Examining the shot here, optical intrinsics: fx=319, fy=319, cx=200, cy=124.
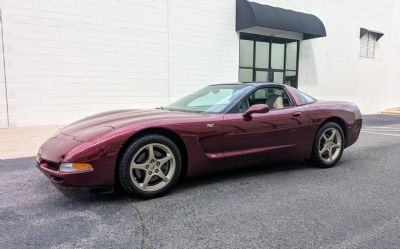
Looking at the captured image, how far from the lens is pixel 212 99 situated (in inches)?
167

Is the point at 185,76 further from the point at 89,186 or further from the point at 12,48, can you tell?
the point at 89,186

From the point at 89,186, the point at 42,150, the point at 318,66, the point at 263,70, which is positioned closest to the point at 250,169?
the point at 89,186

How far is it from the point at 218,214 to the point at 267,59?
506 inches

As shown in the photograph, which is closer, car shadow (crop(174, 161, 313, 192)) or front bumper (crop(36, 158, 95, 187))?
front bumper (crop(36, 158, 95, 187))

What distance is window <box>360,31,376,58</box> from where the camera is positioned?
19.3 meters

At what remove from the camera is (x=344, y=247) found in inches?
95.3

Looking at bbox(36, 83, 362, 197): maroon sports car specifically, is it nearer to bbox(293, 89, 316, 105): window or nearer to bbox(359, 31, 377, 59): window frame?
bbox(293, 89, 316, 105): window

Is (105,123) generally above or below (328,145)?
above

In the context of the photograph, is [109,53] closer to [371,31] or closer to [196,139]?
[196,139]

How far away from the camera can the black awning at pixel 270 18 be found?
12.4m

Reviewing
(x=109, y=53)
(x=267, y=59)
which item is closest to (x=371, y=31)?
(x=267, y=59)

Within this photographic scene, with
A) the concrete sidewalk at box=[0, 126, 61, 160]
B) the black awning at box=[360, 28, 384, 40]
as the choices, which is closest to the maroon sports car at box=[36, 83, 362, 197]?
the concrete sidewalk at box=[0, 126, 61, 160]

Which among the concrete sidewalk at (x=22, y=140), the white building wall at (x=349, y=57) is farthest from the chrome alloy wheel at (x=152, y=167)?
the white building wall at (x=349, y=57)

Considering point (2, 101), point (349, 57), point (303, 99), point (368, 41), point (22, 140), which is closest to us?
point (303, 99)
